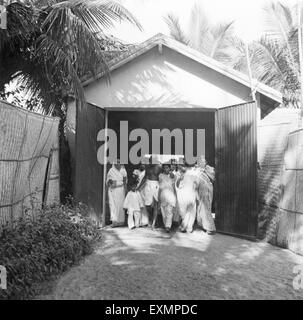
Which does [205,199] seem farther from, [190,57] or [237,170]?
[190,57]

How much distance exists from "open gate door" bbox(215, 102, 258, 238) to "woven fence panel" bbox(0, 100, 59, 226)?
3785 mm

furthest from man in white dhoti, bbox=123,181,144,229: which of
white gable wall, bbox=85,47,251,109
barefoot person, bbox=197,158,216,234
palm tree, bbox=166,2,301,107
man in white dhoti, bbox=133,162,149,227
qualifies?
palm tree, bbox=166,2,301,107

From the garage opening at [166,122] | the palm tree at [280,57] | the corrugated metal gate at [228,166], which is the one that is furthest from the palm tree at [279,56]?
the corrugated metal gate at [228,166]

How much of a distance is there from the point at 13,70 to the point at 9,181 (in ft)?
12.5

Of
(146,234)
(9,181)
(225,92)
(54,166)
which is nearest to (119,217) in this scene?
(146,234)

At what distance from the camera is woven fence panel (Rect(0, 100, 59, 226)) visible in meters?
6.07

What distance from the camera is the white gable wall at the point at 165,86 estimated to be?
10.6 meters

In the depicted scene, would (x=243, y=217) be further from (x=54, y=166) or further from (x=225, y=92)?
(x=54, y=166)

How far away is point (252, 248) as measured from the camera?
834 cm

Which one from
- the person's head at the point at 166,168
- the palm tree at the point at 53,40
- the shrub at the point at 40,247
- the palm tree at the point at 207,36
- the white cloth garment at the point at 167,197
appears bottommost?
the shrub at the point at 40,247

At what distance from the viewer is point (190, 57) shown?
10.4 m

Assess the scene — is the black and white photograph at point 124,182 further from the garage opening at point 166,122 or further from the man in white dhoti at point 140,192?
the garage opening at point 166,122

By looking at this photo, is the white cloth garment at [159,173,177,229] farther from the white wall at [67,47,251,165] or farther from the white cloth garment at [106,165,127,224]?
the white wall at [67,47,251,165]

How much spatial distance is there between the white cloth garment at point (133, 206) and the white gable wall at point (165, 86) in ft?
7.13
